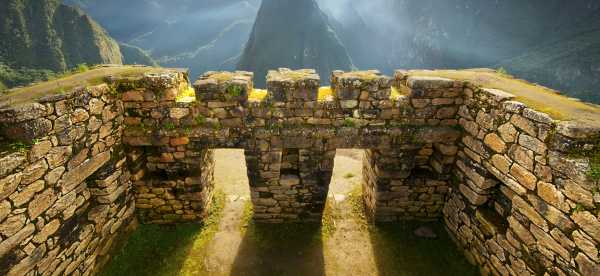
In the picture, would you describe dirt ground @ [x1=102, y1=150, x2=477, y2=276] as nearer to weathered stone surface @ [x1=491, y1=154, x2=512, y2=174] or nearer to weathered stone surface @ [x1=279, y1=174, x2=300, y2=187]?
weathered stone surface @ [x1=279, y1=174, x2=300, y2=187]

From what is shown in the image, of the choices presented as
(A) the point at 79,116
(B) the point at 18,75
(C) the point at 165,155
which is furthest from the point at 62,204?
(B) the point at 18,75

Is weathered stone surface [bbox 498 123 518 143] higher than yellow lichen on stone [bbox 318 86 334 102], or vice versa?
yellow lichen on stone [bbox 318 86 334 102]

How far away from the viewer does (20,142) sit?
12.5 feet

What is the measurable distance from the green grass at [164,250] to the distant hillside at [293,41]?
78.9m

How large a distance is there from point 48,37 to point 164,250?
76.7 meters

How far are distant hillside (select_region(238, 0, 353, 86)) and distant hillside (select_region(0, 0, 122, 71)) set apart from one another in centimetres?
3617

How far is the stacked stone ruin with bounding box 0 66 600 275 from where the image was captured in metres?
3.85

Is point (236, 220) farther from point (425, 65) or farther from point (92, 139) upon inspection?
point (425, 65)

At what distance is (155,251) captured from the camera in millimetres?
6305

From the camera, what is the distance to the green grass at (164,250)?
5887 millimetres

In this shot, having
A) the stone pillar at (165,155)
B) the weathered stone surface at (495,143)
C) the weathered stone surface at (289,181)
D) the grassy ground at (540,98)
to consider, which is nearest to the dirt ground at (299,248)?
the stone pillar at (165,155)

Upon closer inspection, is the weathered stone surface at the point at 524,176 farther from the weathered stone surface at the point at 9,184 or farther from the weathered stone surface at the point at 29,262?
the weathered stone surface at the point at 29,262

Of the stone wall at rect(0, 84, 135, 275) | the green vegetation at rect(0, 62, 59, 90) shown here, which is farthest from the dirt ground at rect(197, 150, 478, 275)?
the green vegetation at rect(0, 62, 59, 90)

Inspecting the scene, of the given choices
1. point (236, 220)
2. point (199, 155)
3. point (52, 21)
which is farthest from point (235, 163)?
point (52, 21)
